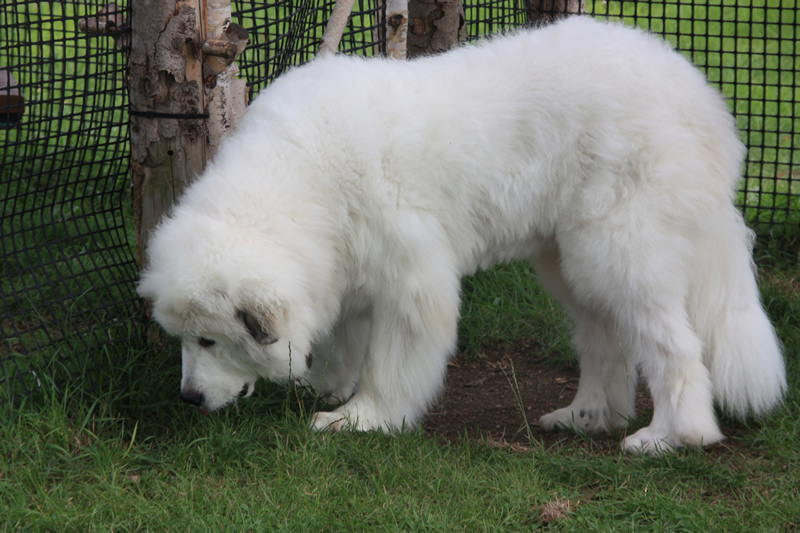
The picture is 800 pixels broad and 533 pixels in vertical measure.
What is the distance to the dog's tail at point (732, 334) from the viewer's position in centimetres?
387

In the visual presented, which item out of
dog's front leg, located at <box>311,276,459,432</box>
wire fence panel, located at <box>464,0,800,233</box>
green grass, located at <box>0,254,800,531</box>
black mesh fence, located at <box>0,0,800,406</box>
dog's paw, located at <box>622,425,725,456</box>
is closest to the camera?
green grass, located at <box>0,254,800,531</box>

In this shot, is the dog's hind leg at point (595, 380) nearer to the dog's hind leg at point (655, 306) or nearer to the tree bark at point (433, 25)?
the dog's hind leg at point (655, 306)

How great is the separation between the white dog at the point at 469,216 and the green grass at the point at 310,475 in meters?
0.20

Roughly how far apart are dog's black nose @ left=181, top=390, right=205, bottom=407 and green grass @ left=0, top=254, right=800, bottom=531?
0.42 ft

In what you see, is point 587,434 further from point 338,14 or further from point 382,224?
point 338,14

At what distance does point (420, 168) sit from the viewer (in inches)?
146

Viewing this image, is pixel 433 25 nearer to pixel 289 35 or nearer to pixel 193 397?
pixel 289 35

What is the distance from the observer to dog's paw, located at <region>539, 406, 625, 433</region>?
422cm

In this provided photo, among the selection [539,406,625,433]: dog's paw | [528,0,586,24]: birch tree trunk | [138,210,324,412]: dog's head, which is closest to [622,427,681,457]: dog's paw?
[539,406,625,433]: dog's paw

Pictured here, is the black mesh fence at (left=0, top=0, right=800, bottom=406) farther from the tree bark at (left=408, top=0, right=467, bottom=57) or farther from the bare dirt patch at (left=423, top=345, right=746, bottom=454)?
the bare dirt patch at (left=423, top=345, right=746, bottom=454)

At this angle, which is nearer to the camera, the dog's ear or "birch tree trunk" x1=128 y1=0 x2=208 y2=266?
the dog's ear

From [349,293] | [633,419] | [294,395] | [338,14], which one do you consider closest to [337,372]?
[294,395]

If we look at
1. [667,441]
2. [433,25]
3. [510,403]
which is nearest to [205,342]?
[510,403]

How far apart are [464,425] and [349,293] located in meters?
0.99
